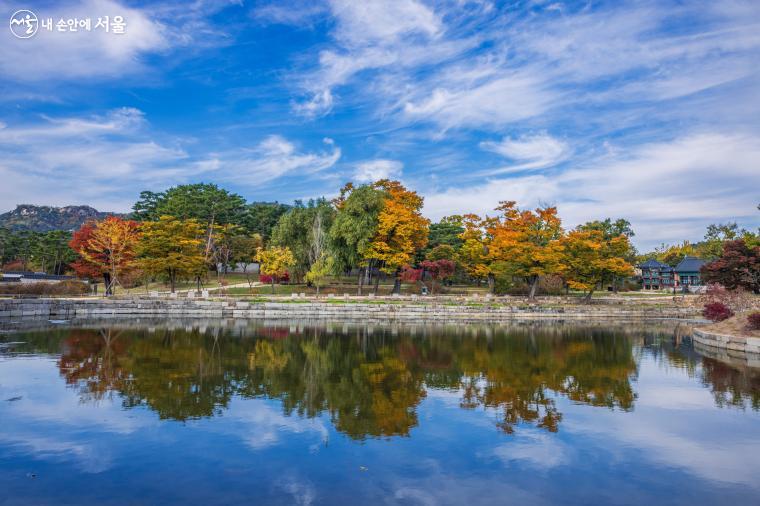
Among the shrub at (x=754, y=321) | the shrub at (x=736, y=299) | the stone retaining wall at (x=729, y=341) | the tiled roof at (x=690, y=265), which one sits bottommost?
the stone retaining wall at (x=729, y=341)

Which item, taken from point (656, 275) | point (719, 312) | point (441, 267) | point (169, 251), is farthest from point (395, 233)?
point (656, 275)

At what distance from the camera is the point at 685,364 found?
22.1 meters

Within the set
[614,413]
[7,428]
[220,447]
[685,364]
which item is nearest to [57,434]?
[7,428]

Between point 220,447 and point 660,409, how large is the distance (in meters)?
11.7

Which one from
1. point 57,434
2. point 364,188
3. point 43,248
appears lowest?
point 57,434

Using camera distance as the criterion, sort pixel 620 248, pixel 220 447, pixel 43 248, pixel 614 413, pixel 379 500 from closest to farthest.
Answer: pixel 379 500 < pixel 220 447 < pixel 614 413 < pixel 620 248 < pixel 43 248

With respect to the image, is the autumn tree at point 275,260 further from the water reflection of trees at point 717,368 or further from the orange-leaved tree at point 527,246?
the water reflection of trees at point 717,368

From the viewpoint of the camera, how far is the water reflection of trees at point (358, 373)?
13.7m

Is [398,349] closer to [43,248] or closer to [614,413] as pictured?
[614,413]

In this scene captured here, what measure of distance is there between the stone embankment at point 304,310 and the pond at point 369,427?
57.1 ft

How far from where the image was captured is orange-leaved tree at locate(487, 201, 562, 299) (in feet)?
168

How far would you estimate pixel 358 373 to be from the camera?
18.4m

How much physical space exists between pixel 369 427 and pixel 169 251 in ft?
137

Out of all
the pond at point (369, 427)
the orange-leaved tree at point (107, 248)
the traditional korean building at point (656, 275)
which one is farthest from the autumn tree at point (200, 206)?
the traditional korean building at point (656, 275)
